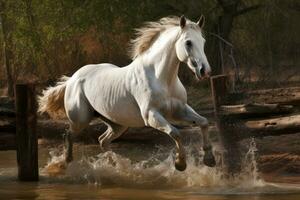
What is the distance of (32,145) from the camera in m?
9.88

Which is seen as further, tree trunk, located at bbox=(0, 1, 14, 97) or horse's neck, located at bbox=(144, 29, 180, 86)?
tree trunk, located at bbox=(0, 1, 14, 97)

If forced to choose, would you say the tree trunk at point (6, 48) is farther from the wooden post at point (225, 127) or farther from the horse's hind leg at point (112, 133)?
the wooden post at point (225, 127)

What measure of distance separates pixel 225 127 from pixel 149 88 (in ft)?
4.01

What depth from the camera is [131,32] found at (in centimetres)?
1770

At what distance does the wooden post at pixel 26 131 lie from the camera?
32.0ft

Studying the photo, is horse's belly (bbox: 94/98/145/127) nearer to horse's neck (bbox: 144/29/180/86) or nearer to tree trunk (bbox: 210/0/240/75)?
horse's neck (bbox: 144/29/180/86)

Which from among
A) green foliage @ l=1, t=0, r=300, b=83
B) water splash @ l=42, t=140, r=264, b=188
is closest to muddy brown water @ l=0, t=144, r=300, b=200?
water splash @ l=42, t=140, r=264, b=188

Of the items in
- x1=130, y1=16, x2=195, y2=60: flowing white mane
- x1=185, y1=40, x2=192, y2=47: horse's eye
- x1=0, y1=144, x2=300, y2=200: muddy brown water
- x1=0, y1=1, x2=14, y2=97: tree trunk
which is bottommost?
x1=0, y1=144, x2=300, y2=200: muddy brown water

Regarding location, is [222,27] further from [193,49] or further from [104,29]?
[193,49]

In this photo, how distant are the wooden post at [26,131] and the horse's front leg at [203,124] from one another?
2046 millimetres

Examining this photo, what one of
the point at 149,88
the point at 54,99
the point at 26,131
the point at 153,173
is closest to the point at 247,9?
the point at 54,99

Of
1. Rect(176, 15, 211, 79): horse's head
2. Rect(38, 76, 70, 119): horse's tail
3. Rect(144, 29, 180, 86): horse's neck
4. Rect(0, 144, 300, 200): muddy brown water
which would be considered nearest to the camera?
Rect(0, 144, 300, 200): muddy brown water

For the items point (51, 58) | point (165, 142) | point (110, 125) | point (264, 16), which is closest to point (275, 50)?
point (264, 16)

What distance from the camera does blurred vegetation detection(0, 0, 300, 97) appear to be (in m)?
17.5
